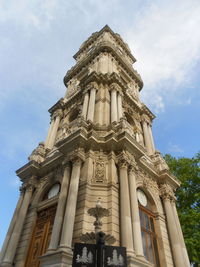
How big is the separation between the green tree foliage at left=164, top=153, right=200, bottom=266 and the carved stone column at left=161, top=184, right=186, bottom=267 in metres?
3.38

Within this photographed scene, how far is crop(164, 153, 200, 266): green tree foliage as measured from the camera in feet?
54.4

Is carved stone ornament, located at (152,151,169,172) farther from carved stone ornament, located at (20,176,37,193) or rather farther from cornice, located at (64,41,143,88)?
cornice, located at (64,41,143,88)

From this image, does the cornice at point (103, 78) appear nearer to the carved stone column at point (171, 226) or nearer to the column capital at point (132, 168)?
the column capital at point (132, 168)

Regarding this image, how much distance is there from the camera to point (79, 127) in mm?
14469

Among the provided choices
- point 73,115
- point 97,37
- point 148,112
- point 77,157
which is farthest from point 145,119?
point 97,37

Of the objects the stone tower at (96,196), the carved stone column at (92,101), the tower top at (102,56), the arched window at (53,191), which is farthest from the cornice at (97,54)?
the arched window at (53,191)

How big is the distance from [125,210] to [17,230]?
22.4 ft

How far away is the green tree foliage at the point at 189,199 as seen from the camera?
16578 millimetres

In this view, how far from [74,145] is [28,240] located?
606cm

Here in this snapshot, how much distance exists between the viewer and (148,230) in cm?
1366

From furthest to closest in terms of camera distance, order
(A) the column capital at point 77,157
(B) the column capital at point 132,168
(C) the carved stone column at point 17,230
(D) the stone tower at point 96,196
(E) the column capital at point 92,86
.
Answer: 1. (E) the column capital at point 92,86
2. (B) the column capital at point 132,168
3. (A) the column capital at point 77,157
4. (C) the carved stone column at point 17,230
5. (D) the stone tower at point 96,196

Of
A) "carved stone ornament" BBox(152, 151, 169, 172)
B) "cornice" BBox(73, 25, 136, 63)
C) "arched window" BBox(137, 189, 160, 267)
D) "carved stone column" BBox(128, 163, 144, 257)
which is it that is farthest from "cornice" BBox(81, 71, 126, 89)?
"cornice" BBox(73, 25, 136, 63)

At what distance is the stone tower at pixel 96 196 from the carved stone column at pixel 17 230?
0.17 feet

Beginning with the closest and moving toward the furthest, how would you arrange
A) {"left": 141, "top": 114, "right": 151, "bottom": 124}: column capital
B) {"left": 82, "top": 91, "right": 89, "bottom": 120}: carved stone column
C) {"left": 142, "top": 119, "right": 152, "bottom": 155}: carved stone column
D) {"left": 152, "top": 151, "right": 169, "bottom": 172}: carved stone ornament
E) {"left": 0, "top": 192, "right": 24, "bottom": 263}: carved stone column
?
1. {"left": 0, "top": 192, "right": 24, "bottom": 263}: carved stone column
2. {"left": 82, "top": 91, "right": 89, "bottom": 120}: carved stone column
3. {"left": 152, "top": 151, "right": 169, "bottom": 172}: carved stone ornament
4. {"left": 142, "top": 119, "right": 152, "bottom": 155}: carved stone column
5. {"left": 141, "top": 114, "right": 151, "bottom": 124}: column capital
